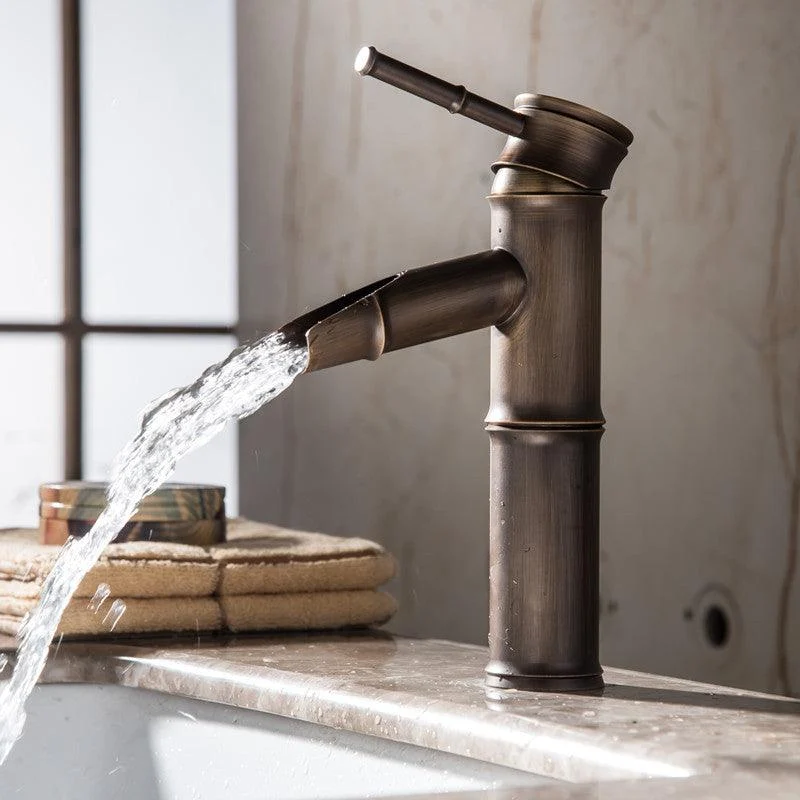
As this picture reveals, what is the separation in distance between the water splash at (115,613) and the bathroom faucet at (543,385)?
0.98ft

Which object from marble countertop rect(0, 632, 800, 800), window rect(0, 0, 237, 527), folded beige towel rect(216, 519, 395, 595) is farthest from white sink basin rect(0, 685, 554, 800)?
window rect(0, 0, 237, 527)

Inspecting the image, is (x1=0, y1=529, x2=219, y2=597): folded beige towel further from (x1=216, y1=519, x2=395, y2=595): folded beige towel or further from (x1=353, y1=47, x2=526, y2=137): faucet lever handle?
(x1=353, y1=47, x2=526, y2=137): faucet lever handle

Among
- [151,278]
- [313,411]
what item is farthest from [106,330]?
[313,411]

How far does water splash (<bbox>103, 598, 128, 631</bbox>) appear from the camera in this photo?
3.10 feet

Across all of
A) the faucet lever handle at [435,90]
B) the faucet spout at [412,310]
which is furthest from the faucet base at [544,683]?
the faucet lever handle at [435,90]

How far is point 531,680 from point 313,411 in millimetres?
751

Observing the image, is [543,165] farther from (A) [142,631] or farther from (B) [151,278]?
(B) [151,278]

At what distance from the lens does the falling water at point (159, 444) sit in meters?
0.72

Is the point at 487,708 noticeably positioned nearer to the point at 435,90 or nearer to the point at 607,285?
the point at 435,90

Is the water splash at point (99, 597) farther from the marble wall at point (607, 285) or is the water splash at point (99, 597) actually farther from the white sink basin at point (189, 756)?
the marble wall at point (607, 285)

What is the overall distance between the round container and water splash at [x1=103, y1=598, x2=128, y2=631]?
8cm

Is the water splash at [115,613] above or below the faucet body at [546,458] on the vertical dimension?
below

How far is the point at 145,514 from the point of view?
3.37 feet

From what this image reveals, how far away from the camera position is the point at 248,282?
1.54 metres
